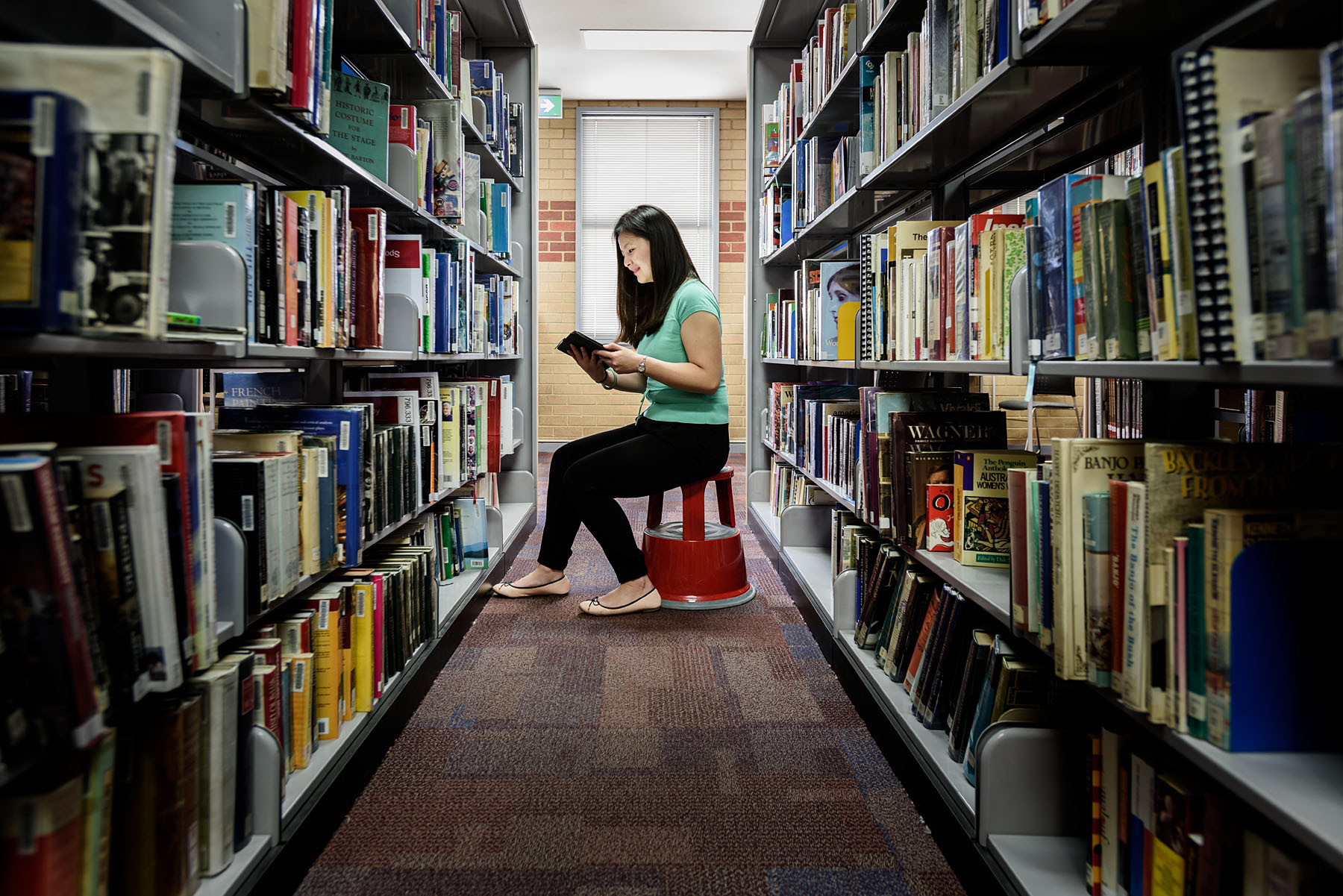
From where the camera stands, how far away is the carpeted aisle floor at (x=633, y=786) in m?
1.31

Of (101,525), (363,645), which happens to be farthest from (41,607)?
(363,645)

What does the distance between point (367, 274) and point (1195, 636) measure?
1.56 metres

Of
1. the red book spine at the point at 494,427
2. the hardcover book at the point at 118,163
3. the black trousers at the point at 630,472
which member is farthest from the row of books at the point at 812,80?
the hardcover book at the point at 118,163

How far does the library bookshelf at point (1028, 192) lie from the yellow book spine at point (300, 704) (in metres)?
1.04

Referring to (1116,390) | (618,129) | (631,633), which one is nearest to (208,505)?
(631,633)

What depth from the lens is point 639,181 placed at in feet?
22.0

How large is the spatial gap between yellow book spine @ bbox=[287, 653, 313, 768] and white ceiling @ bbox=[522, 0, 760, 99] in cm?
370

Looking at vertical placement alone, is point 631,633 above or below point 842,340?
below

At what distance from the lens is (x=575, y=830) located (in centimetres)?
144

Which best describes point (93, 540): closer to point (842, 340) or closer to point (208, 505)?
point (208, 505)

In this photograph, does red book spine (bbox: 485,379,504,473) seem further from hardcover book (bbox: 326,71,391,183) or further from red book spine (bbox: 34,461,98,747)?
red book spine (bbox: 34,461,98,747)

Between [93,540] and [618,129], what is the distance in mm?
6341

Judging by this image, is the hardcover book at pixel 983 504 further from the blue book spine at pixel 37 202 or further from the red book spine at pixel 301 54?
the blue book spine at pixel 37 202

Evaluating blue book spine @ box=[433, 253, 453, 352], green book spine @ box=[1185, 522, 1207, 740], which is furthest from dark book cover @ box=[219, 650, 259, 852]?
blue book spine @ box=[433, 253, 453, 352]
